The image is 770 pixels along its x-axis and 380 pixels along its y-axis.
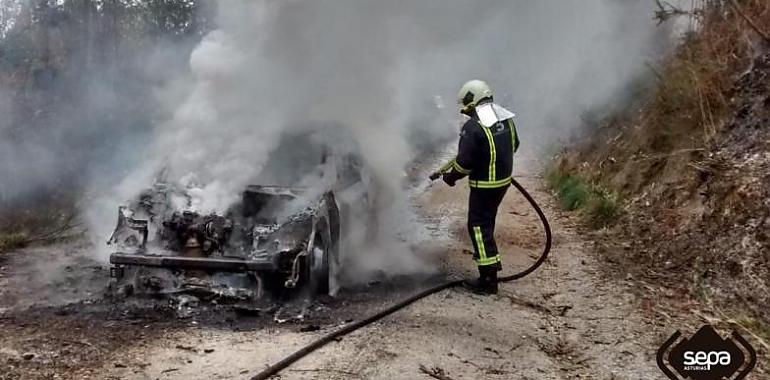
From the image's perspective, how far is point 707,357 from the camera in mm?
3824

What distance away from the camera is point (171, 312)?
540cm

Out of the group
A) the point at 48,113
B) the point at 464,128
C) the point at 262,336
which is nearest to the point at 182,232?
the point at 262,336

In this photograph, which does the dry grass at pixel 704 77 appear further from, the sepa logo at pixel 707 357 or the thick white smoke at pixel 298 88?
the sepa logo at pixel 707 357

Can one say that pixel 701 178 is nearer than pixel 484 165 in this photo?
No

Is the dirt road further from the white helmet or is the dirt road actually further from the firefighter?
the white helmet

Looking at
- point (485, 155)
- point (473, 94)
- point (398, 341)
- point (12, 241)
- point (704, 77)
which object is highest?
point (704, 77)

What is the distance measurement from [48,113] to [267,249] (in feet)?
28.6

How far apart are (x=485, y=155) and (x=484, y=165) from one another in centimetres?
9

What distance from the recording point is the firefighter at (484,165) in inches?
240

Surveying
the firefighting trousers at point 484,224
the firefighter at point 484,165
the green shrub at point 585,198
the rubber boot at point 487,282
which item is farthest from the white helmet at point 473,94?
the green shrub at point 585,198

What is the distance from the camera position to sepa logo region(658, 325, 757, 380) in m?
3.71

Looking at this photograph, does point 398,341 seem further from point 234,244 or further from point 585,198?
point 585,198

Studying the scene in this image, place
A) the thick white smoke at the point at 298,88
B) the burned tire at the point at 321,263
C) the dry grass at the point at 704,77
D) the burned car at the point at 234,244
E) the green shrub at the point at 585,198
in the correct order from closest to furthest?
1. the burned car at the point at 234,244
2. the burned tire at the point at 321,263
3. the thick white smoke at the point at 298,88
4. the dry grass at the point at 704,77
5. the green shrub at the point at 585,198

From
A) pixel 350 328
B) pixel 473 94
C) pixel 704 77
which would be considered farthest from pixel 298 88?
pixel 704 77
